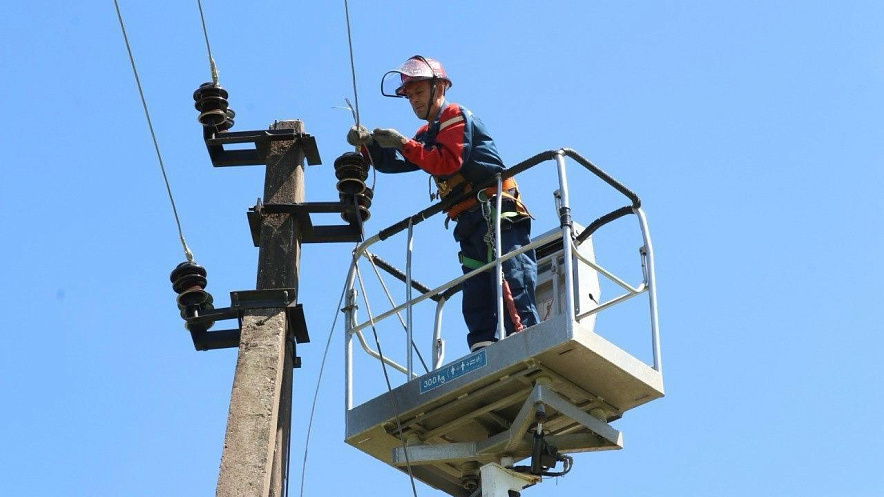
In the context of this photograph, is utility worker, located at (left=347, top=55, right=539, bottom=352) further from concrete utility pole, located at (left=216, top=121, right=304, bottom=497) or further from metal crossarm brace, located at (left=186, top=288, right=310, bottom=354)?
metal crossarm brace, located at (left=186, top=288, right=310, bottom=354)

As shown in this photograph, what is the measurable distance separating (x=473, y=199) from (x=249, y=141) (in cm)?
143

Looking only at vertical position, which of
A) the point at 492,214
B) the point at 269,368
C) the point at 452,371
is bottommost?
the point at 269,368

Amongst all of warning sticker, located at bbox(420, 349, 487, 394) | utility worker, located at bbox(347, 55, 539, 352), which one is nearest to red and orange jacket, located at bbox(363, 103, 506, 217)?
utility worker, located at bbox(347, 55, 539, 352)

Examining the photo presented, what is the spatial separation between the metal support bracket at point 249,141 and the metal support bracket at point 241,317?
1.11 m

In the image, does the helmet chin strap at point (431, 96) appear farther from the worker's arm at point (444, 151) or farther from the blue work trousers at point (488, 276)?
the blue work trousers at point (488, 276)

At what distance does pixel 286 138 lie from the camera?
8922mm

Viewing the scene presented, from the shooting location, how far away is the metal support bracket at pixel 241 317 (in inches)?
321

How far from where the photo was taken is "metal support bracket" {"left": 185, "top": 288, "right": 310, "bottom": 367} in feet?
26.8

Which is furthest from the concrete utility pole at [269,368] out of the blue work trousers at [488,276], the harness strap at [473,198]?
the blue work trousers at [488,276]

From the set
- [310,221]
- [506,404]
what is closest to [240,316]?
[310,221]

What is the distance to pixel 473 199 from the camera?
30.3 ft

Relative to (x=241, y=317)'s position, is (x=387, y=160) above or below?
above

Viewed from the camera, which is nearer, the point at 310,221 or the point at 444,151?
the point at 310,221

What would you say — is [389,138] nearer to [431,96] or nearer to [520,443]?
[431,96]
